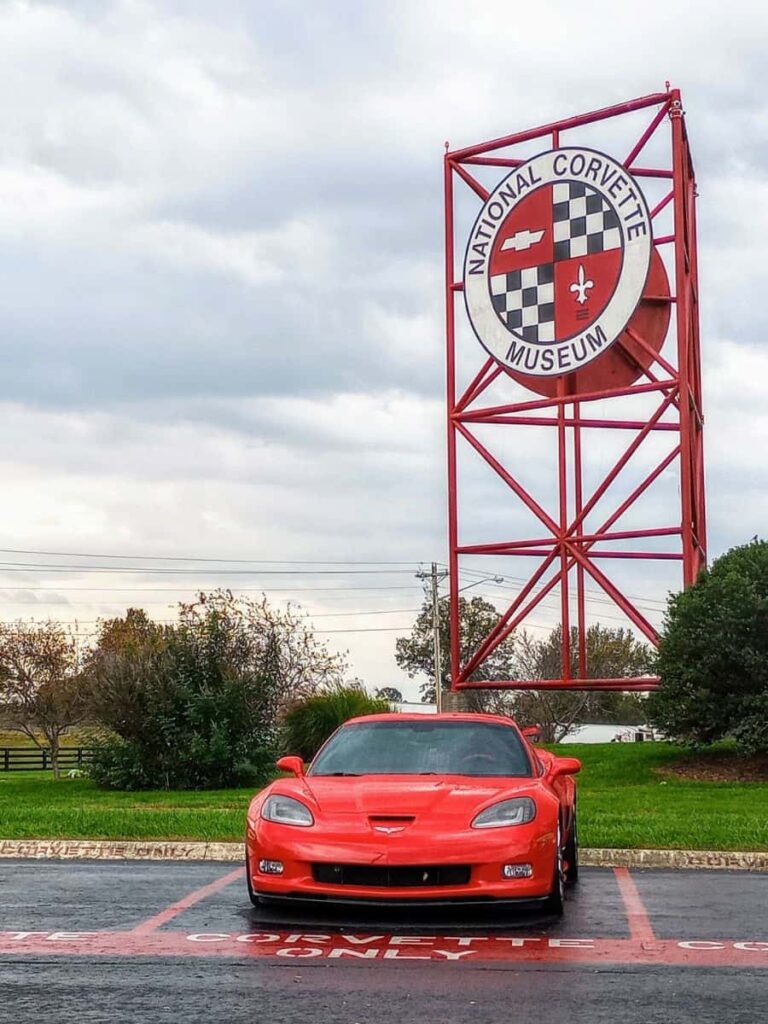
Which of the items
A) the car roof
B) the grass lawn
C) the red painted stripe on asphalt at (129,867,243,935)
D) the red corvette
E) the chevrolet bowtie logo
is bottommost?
the grass lawn

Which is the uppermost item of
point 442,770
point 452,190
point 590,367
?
point 452,190

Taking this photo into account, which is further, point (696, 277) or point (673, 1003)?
point (696, 277)

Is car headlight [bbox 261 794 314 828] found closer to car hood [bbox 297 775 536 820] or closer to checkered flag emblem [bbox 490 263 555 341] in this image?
car hood [bbox 297 775 536 820]

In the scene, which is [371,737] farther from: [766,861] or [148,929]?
[766,861]

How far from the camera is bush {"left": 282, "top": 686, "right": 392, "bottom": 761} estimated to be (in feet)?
87.5

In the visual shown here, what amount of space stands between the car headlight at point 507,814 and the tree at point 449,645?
2410 inches

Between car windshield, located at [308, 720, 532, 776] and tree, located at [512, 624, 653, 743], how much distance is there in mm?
50386

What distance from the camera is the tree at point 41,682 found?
4697cm

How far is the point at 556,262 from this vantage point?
27.1 m

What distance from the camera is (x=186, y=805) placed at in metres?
19.2

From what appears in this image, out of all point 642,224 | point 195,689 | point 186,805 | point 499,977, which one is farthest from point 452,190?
point 499,977

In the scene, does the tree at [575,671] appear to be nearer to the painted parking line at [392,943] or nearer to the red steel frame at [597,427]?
the red steel frame at [597,427]

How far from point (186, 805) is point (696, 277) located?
1559cm

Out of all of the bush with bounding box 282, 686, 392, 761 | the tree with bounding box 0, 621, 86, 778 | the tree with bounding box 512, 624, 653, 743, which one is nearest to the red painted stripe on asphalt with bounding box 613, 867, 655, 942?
the bush with bounding box 282, 686, 392, 761
